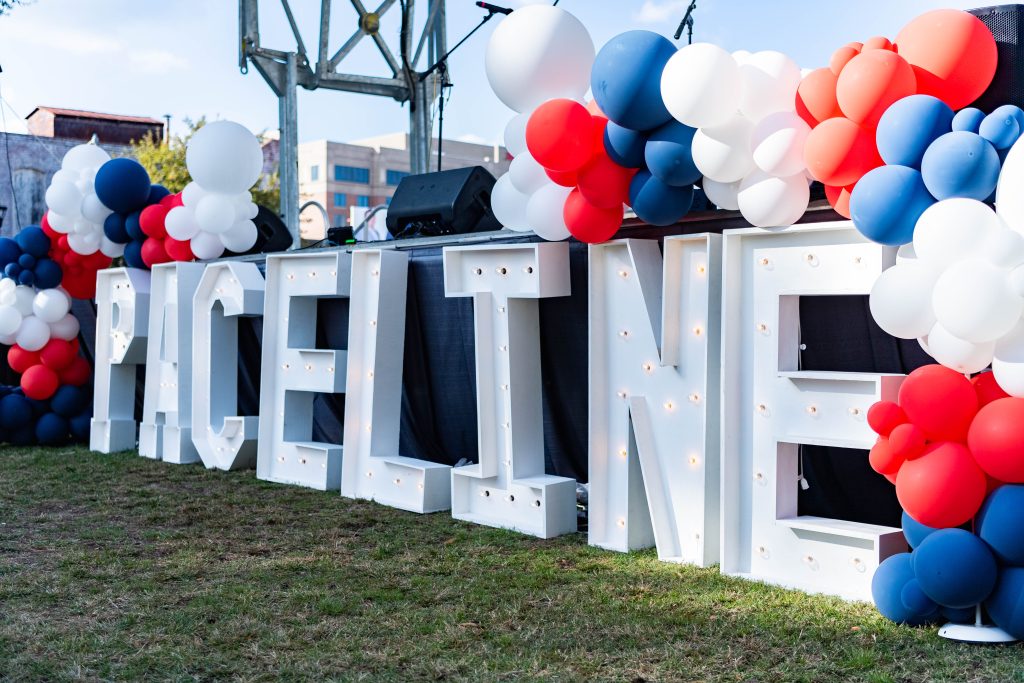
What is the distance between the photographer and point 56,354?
23.4 feet

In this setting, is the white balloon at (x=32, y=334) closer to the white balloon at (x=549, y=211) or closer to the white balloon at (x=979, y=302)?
the white balloon at (x=549, y=211)

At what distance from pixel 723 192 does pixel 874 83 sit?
28.5 inches

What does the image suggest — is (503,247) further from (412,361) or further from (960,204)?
(960,204)

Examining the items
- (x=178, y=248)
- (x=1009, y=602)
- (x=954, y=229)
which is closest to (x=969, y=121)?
(x=954, y=229)

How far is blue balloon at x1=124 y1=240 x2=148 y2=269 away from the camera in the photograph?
6.71m

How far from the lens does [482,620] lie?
3.03 meters

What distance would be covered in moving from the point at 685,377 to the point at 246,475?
9.65 ft

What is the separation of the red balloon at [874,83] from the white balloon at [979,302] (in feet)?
1.81

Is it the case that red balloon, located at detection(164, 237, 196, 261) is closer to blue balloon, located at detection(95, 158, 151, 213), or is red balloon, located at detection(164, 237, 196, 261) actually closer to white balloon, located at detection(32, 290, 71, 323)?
blue balloon, located at detection(95, 158, 151, 213)

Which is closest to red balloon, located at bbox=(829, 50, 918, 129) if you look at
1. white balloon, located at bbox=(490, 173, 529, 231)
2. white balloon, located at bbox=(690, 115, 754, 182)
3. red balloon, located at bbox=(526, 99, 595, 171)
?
white balloon, located at bbox=(690, 115, 754, 182)

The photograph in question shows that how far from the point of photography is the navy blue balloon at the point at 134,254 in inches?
264

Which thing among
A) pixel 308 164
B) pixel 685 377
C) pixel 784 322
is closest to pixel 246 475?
pixel 685 377

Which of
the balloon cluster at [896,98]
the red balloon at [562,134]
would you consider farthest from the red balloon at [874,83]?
the red balloon at [562,134]

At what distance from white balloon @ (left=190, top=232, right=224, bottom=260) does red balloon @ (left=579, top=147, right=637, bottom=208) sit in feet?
11.2
